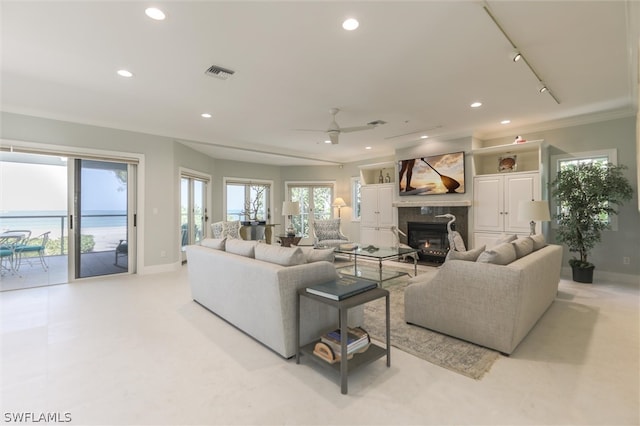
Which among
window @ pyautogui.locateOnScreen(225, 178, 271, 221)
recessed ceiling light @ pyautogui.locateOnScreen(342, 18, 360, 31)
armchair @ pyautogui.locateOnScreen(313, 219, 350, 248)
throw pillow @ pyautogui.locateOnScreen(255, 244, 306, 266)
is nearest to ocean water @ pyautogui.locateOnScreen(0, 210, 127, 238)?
window @ pyautogui.locateOnScreen(225, 178, 271, 221)

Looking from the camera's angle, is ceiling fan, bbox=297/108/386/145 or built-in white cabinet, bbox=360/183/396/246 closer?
ceiling fan, bbox=297/108/386/145

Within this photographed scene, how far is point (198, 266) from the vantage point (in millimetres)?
3525

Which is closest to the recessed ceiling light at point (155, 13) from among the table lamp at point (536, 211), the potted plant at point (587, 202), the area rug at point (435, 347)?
the area rug at point (435, 347)

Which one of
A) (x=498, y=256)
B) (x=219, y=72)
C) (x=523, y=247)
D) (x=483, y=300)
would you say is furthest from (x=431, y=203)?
(x=219, y=72)

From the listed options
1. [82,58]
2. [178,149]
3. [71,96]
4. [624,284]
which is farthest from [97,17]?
[624,284]

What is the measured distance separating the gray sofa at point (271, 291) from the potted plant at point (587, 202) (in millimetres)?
4095

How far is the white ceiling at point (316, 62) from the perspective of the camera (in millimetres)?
2252

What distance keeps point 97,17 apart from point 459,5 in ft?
9.07

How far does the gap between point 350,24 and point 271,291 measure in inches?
87.9

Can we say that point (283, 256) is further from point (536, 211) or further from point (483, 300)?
point (536, 211)

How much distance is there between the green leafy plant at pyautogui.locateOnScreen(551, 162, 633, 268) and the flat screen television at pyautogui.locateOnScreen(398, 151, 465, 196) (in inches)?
60.8

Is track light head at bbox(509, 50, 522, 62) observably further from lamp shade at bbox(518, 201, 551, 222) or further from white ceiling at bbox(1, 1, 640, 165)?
lamp shade at bbox(518, 201, 551, 222)

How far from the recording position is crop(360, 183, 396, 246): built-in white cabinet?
681 cm

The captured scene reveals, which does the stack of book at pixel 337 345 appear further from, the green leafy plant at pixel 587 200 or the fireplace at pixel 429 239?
the green leafy plant at pixel 587 200
